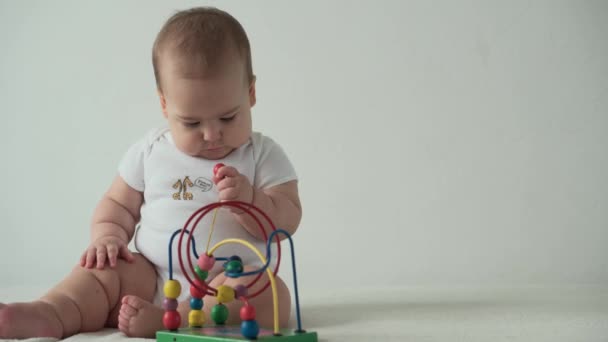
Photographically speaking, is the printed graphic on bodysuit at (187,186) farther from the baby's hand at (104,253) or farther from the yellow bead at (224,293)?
the yellow bead at (224,293)

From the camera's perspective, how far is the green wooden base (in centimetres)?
87

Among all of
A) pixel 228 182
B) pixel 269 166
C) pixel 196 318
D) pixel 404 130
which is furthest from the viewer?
pixel 404 130

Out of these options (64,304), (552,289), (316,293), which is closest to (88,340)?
(64,304)

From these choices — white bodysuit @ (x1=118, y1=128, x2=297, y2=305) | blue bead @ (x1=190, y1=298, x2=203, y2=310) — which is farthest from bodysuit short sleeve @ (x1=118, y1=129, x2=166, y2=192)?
blue bead @ (x1=190, y1=298, x2=203, y2=310)

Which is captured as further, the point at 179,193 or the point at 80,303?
Result: the point at 179,193

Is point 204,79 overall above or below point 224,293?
above

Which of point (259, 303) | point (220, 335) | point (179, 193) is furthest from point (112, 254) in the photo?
point (220, 335)

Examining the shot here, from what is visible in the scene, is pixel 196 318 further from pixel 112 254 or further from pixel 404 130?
pixel 404 130

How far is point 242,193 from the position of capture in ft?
3.62

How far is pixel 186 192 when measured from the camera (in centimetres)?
126

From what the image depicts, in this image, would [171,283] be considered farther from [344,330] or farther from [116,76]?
[116,76]

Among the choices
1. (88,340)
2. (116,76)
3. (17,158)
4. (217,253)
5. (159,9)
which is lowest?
(88,340)

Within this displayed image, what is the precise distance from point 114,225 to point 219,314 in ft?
1.21

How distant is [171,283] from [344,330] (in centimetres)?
25
